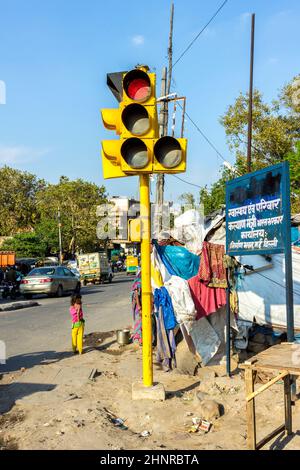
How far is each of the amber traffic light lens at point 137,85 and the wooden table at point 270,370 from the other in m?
3.42

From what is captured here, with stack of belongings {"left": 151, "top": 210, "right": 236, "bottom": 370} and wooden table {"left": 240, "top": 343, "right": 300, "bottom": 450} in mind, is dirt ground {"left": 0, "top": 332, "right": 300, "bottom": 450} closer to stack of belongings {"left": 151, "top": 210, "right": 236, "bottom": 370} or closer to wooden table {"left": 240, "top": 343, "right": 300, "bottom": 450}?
wooden table {"left": 240, "top": 343, "right": 300, "bottom": 450}

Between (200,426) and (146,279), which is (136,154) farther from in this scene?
(200,426)

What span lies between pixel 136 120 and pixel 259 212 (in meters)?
2.16

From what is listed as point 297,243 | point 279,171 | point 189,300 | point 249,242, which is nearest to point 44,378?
point 189,300

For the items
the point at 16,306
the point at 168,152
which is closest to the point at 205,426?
the point at 168,152

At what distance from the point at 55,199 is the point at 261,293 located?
170ft

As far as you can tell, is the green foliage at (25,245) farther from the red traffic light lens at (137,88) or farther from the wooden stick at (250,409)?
the wooden stick at (250,409)

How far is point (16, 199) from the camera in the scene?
56.7 meters

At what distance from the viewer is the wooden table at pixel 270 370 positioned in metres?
4.48

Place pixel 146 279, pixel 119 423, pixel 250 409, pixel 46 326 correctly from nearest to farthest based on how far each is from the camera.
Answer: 1. pixel 250 409
2. pixel 119 423
3. pixel 146 279
4. pixel 46 326

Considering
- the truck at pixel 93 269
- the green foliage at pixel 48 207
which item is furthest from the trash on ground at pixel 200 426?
the green foliage at pixel 48 207

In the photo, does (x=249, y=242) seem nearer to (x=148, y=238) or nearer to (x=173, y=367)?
(x=148, y=238)

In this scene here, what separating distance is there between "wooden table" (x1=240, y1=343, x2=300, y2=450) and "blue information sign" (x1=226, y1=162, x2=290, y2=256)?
1.74 m
